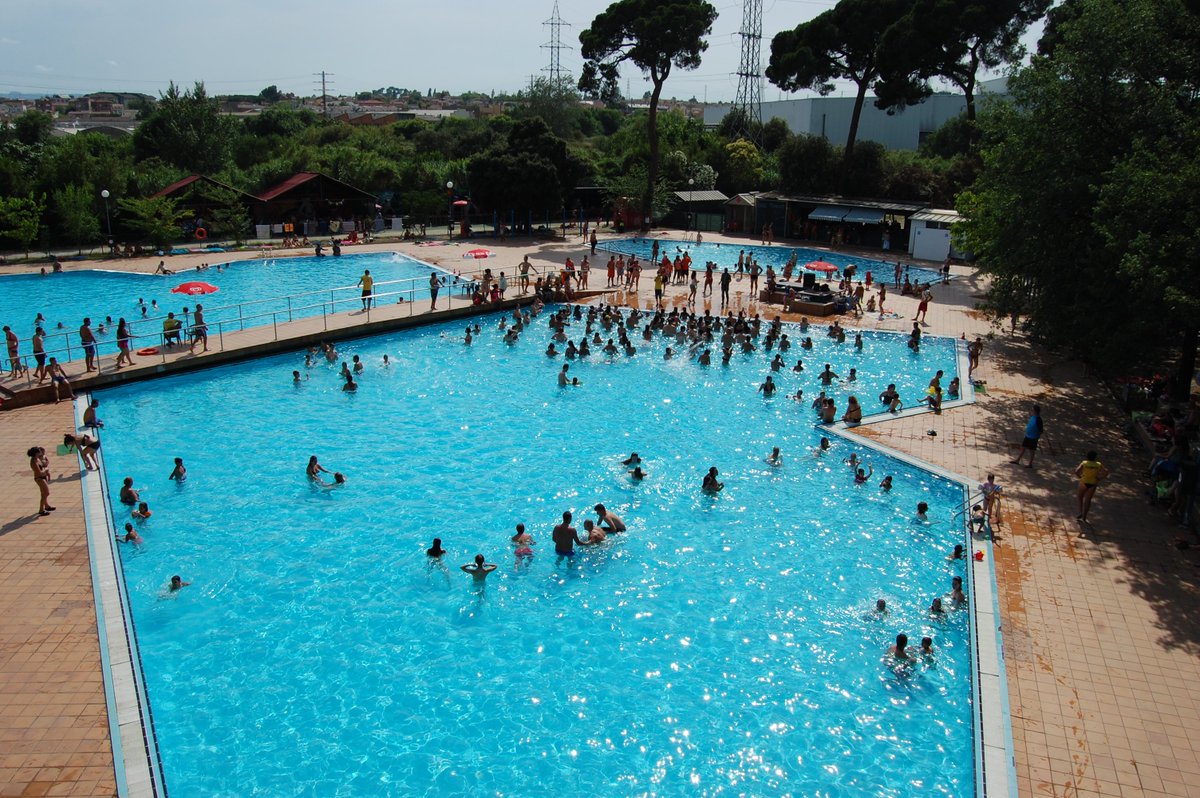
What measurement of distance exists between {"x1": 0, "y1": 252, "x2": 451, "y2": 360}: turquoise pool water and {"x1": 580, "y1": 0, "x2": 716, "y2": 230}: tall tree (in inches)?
713

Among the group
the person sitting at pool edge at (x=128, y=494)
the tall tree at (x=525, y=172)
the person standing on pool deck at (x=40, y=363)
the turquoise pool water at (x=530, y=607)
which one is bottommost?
the turquoise pool water at (x=530, y=607)

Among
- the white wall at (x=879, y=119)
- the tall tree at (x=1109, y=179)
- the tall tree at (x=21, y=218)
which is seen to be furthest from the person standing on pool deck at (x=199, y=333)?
the white wall at (x=879, y=119)

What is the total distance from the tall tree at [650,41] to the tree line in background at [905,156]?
0.12 metres

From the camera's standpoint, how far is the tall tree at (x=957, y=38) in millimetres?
41250

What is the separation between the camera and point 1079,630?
10523 millimetres

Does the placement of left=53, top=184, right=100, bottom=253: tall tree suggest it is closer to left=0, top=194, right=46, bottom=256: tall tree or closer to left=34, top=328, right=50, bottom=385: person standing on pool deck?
left=0, top=194, right=46, bottom=256: tall tree

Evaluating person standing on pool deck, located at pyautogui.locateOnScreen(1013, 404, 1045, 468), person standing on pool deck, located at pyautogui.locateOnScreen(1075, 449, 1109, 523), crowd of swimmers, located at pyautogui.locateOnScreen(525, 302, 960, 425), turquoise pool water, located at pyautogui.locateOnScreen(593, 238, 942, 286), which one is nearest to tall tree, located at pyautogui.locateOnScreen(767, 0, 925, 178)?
turquoise pool water, located at pyautogui.locateOnScreen(593, 238, 942, 286)

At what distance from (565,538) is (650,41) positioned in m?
40.9

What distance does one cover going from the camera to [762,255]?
41000 millimetres

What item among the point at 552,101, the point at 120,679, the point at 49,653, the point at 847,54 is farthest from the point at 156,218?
the point at 552,101

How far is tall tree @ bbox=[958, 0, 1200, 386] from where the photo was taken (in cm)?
1361

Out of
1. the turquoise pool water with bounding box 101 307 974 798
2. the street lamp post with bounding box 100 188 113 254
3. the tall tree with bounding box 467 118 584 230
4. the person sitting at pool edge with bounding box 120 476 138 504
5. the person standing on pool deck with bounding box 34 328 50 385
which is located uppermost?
the tall tree with bounding box 467 118 584 230

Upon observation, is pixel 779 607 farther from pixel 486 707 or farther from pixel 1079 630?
pixel 486 707

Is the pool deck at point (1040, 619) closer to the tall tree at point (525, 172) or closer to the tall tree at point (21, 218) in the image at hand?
the tall tree at point (21, 218)
